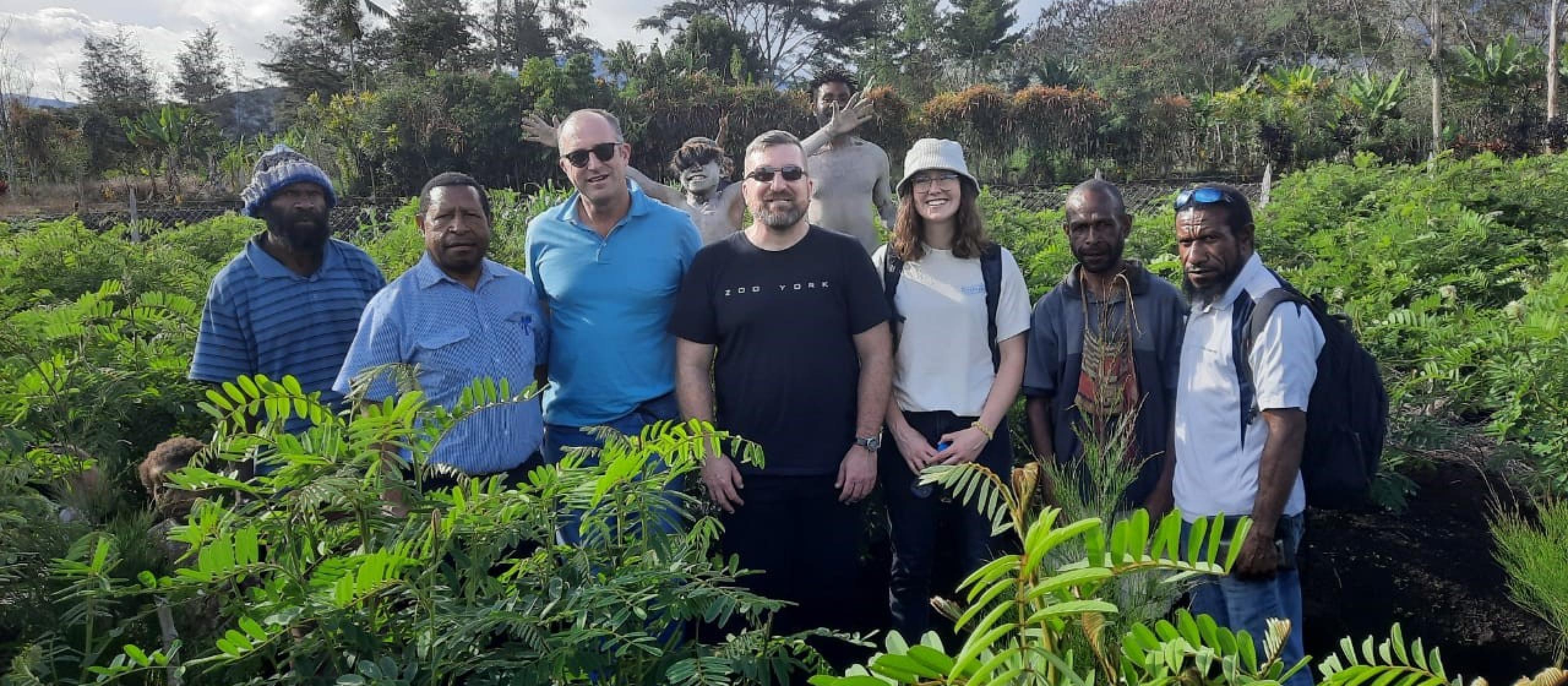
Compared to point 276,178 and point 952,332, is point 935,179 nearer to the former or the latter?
A: point 952,332

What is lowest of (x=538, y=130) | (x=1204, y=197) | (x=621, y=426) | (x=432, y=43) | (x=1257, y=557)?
(x=1257, y=557)

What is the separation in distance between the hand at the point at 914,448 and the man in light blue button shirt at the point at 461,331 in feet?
3.43

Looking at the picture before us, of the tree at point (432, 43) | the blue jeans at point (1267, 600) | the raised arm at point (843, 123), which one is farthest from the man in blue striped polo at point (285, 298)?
the tree at point (432, 43)

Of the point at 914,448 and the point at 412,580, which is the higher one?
the point at 412,580

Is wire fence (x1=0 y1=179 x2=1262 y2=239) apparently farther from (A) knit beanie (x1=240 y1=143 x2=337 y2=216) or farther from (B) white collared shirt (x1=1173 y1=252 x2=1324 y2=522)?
(B) white collared shirt (x1=1173 y1=252 x2=1324 y2=522)

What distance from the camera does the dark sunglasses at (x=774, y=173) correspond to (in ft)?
9.21

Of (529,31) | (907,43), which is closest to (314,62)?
(529,31)

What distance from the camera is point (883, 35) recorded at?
43.7 metres

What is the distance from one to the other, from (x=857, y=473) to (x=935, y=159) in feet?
3.16

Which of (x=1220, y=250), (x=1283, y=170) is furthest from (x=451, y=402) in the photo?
(x=1283, y=170)

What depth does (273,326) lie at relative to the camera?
2.80 meters

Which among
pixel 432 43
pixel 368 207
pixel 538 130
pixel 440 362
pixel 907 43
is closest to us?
pixel 440 362

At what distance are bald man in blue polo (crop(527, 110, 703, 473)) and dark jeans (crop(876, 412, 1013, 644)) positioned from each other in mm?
716

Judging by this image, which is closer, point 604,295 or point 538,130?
point 604,295
